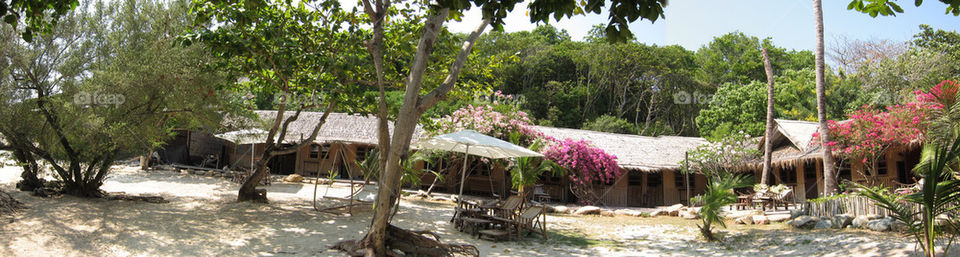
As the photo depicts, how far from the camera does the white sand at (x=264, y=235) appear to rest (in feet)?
22.1

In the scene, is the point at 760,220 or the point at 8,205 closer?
the point at 8,205

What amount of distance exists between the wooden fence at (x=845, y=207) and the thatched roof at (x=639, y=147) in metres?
7.12

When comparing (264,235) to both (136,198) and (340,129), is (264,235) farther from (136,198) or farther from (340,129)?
(340,129)

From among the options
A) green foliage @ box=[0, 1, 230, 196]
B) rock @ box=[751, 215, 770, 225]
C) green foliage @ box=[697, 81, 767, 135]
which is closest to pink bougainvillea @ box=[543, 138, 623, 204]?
rock @ box=[751, 215, 770, 225]

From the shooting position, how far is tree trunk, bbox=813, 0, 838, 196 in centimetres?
1168

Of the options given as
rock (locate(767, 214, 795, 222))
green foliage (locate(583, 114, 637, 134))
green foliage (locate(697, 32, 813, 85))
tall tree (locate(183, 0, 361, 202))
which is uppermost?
green foliage (locate(697, 32, 813, 85))

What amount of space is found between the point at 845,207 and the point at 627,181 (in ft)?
28.9

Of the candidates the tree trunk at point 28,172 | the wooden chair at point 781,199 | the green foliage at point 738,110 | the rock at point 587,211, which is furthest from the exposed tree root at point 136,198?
the green foliage at point 738,110

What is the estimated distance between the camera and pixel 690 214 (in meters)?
13.7

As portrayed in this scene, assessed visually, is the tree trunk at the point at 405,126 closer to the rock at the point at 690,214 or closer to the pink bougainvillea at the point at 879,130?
the rock at the point at 690,214

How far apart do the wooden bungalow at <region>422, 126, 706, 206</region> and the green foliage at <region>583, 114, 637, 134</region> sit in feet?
39.5

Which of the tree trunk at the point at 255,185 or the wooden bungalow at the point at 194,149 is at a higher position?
the wooden bungalow at the point at 194,149

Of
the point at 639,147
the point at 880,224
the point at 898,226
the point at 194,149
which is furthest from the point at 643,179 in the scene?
the point at 194,149

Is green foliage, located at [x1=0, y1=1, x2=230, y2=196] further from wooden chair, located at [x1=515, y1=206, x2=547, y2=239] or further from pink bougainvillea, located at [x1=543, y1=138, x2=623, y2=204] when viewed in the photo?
pink bougainvillea, located at [x1=543, y1=138, x2=623, y2=204]
